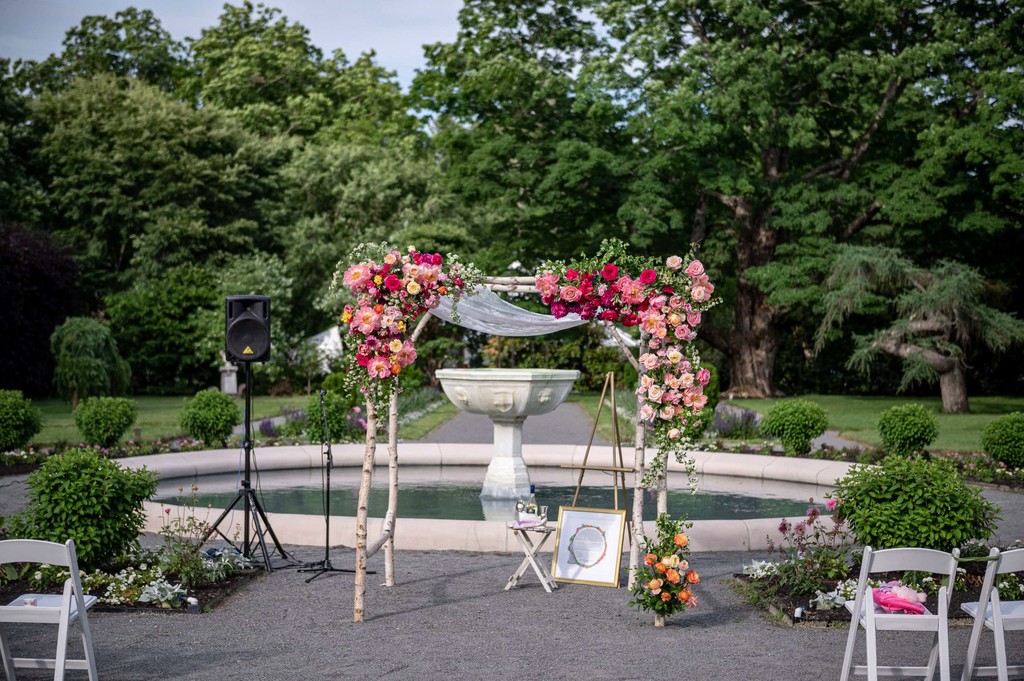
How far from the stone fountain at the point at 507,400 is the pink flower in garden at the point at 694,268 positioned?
359cm

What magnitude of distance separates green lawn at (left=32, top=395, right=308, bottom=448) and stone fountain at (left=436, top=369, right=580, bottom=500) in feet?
20.6

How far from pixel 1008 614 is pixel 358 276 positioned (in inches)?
159

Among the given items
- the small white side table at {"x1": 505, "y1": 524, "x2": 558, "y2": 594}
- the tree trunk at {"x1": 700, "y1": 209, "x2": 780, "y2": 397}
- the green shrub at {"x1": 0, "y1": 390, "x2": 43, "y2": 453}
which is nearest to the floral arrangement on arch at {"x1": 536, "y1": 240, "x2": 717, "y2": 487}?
the small white side table at {"x1": 505, "y1": 524, "x2": 558, "y2": 594}

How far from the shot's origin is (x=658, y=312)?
6762 millimetres

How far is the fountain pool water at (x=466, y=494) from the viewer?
10.7 metres

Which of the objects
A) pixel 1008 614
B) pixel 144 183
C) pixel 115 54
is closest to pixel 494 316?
pixel 1008 614

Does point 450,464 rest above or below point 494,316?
below

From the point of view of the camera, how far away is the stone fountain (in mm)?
10352

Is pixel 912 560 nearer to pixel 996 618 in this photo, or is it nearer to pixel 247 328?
pixel 996 618

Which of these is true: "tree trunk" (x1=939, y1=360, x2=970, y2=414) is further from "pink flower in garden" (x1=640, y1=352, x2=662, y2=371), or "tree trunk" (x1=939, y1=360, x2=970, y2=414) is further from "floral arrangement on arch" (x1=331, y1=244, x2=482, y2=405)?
"floral arrangement on arch" (x1=331, y1=244, x2=482, y2=405)

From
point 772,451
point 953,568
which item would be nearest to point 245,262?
point 772,451

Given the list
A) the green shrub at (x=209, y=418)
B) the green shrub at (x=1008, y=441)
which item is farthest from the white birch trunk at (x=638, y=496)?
the green shrub at (x=209, y=418)

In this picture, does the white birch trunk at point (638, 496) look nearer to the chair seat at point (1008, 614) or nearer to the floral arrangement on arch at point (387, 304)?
the floral arrangement on arch at point (387, 304)

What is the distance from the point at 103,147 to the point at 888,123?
22.5 meters
